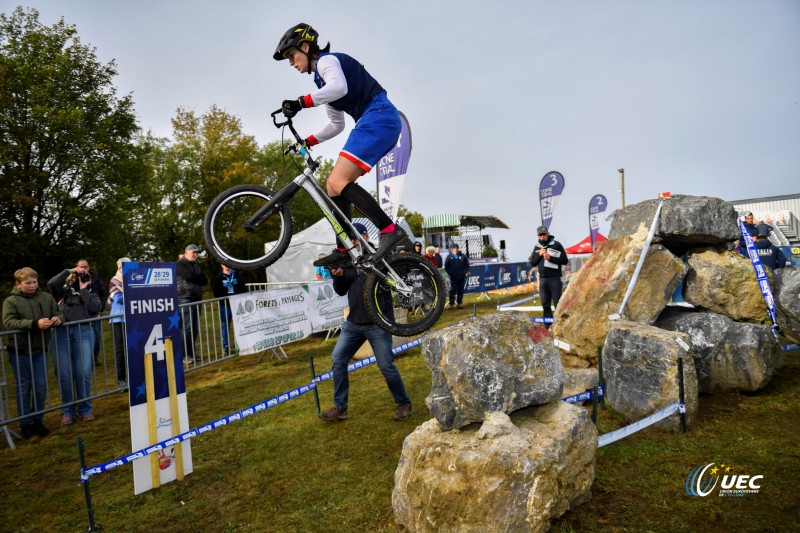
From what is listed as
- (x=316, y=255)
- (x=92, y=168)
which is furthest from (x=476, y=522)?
(x=92, y=168)

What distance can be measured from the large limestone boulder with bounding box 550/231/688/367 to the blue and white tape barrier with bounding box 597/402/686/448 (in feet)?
4.99

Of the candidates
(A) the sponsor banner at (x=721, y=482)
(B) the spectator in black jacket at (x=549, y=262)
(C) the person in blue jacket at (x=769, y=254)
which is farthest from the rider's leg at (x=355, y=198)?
(C) the person in blue jacket at (x=769, y=254)

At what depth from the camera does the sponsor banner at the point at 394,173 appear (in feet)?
37.7

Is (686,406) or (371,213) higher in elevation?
(371,213)

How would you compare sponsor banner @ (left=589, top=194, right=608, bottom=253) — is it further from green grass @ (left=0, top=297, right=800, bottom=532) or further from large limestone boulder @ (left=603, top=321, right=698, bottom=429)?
large limestone boulder @ (left=603, top=321, right=698, bottom=429)

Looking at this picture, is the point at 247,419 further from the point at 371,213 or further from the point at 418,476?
the point at 371,213

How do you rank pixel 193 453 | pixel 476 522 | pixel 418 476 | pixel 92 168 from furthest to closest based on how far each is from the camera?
pixel 92 168
pixel 193 453
pixel 418 476
pixel 476 522

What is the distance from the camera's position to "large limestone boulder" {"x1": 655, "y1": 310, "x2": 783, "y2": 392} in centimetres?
592

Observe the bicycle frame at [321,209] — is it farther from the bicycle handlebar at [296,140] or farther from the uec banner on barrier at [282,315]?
the uec banner on barrier at [282,315]

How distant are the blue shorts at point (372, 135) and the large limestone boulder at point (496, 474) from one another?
2.30m

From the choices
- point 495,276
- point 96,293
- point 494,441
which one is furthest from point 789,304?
point 495,276

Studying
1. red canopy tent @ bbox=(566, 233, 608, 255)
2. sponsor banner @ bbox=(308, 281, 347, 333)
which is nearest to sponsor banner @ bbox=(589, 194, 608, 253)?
red canopy tent @ bbox=(566, 233, 608, 255)

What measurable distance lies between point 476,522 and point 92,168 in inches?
1059

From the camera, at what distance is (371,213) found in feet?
12.5
